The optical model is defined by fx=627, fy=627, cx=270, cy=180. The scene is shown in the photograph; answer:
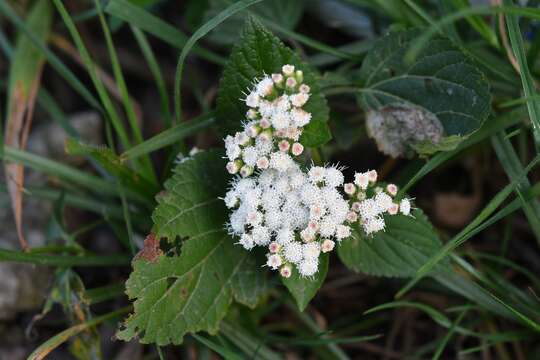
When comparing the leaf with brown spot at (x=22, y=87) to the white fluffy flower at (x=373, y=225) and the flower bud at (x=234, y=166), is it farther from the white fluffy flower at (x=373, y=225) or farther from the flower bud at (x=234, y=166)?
the white fluffy flower at (x=373, y=225)

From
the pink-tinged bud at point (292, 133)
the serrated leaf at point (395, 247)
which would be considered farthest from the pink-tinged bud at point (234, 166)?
the serrated leaf at point (395, 247)

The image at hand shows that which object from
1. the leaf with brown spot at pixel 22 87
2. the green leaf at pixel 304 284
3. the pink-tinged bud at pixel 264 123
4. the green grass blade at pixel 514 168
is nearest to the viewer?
the pink-tinged bud at pixel 264 123

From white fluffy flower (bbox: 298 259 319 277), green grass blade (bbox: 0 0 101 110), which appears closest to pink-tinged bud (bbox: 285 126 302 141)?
white fluffy flower (bbox: 298 259 319 277)

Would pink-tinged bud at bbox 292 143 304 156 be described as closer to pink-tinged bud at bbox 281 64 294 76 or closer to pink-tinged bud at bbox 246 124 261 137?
pink-tinged bud at bbox 246 124 261 137

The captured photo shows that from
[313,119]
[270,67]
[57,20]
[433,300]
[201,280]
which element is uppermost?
[57,20]

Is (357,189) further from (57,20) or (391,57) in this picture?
(57,20)

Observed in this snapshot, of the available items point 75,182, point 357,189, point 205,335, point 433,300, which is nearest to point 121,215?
point 75,182
